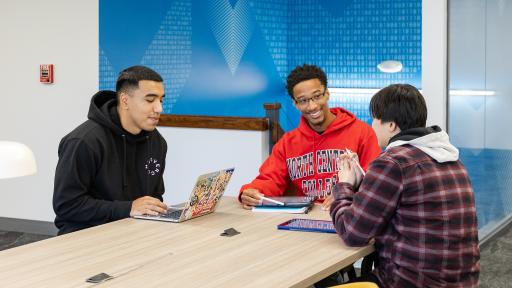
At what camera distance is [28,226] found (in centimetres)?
640

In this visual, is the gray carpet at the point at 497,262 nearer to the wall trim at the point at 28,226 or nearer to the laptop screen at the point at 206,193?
the laptop screen at the point at 206,193

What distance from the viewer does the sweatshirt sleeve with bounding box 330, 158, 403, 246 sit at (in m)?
2.56

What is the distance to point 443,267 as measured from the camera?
2.55m

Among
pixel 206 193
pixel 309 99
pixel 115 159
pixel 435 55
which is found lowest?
pixel 206 193

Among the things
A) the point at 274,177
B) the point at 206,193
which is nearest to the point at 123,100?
the point at 206,193

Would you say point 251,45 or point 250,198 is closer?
point 250,198

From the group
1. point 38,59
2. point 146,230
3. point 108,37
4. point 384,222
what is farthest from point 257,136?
point 384,222

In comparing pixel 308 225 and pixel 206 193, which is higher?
pixel 206 193

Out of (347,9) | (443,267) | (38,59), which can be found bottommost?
(443,267)

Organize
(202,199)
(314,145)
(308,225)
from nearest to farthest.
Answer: (308,225), (202,199), (314,145)

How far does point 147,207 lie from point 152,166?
44 centimetres

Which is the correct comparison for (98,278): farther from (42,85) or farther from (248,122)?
(42,85)

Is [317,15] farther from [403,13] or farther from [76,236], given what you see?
[76,236]

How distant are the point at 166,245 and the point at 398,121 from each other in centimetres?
94
